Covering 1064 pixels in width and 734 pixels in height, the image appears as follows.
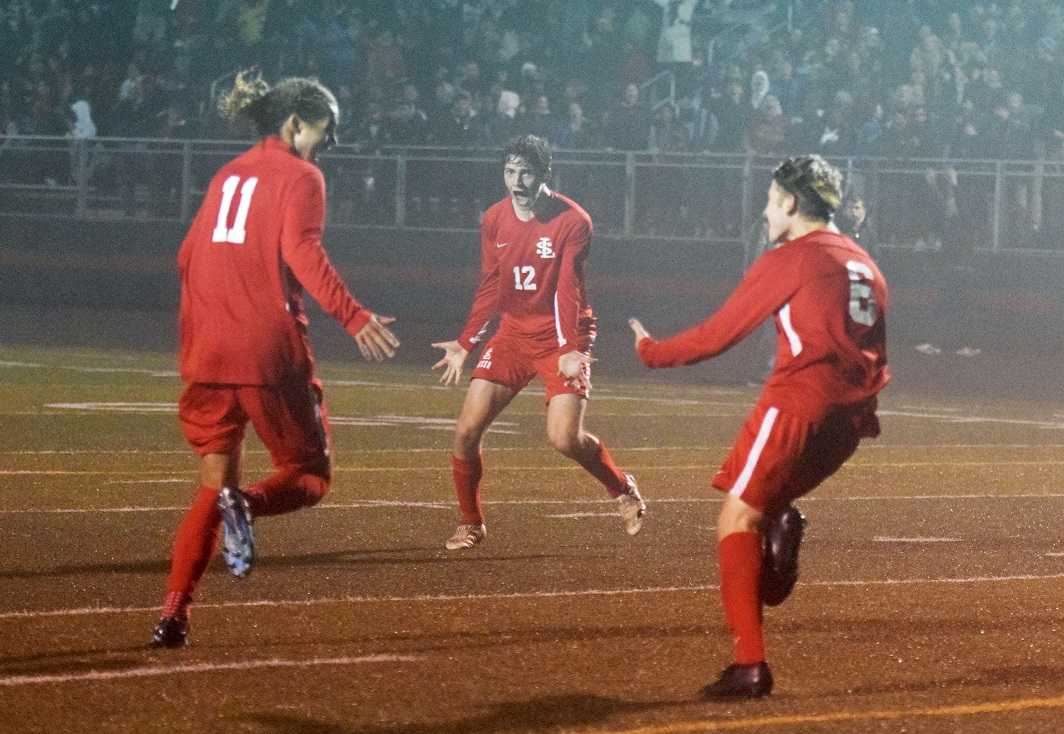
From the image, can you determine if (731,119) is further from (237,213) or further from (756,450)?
(756,450)

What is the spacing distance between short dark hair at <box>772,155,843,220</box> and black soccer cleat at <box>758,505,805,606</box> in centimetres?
94

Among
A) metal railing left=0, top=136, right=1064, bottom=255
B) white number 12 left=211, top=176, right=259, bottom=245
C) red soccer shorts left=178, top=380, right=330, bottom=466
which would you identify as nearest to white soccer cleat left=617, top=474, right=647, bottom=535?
red soccer shorts left=178, top=380, right=330, bottom=466

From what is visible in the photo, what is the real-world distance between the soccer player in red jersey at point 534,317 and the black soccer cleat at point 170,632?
11.2 ft

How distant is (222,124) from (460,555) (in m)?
20.7

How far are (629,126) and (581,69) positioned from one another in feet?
5.09

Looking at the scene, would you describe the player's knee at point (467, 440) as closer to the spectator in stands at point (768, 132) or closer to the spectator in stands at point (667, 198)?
the spectator in stands at point (667, 198)

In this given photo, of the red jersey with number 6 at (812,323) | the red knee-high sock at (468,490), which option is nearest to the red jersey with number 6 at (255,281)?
the red jersey with number 6 at (812,323)

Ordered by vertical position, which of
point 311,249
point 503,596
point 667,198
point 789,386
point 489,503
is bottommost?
point 489,503

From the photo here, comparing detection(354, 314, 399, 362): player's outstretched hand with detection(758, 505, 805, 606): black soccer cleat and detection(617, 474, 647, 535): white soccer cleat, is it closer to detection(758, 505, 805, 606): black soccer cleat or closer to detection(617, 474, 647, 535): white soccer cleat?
detection(758, 505, 805, 606): black soccer cleat

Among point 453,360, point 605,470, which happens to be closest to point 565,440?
point 605,470

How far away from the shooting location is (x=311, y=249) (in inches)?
295

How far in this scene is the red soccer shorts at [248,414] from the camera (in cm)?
768

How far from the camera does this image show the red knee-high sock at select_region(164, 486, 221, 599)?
757 centimetres

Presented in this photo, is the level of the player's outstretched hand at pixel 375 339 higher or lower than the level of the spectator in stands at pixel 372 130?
higher
